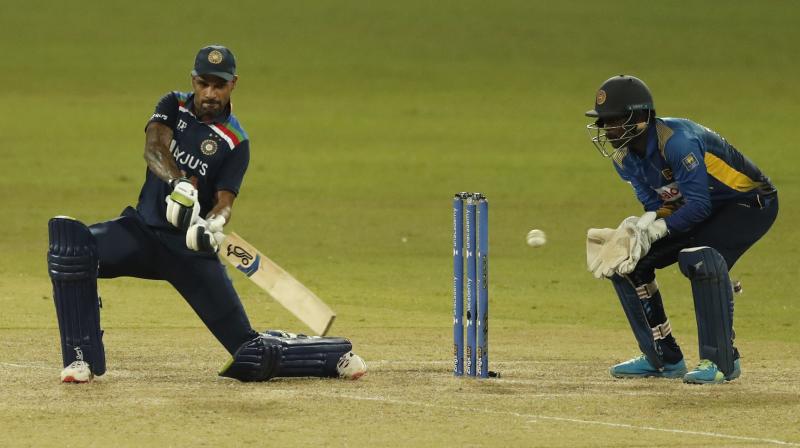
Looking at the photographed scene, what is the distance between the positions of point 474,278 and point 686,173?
3.93ft

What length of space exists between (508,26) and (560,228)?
70.3ft

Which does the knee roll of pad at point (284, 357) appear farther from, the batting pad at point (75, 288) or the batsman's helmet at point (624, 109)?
the batsman's helmet at point (624, 109)

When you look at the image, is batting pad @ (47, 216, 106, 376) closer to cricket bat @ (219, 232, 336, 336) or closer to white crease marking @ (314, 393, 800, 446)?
cricket bat @ (219, 232, 336, 336)

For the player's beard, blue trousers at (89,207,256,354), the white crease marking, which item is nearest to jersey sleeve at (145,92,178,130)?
the player's beard

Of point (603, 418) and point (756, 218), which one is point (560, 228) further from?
point (603, 418)

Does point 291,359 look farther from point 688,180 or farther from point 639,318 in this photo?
point 688,180

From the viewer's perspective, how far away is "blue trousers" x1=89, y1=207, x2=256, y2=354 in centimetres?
844

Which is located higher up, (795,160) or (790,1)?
(790,1)

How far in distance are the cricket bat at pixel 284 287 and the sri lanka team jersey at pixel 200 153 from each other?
0.97ft

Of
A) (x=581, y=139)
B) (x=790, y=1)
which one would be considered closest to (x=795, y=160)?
(x=581, y=139)

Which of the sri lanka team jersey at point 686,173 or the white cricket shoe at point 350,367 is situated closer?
the sri lanka team jersey at point 686,173

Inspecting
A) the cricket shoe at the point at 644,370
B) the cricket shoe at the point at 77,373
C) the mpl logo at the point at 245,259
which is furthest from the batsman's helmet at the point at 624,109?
the cricket shoe at the point at 77,373

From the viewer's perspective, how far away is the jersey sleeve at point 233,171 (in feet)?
28.0

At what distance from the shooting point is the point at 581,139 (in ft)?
90.2
